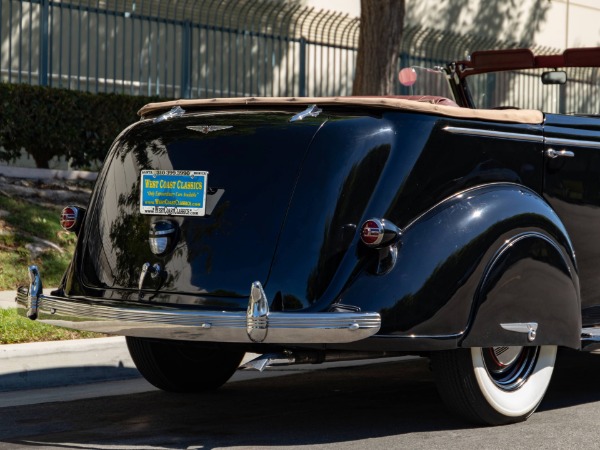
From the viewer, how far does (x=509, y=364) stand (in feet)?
18.2

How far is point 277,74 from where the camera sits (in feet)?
51.2

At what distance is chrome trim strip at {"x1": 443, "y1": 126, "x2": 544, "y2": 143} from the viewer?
17.2 ft

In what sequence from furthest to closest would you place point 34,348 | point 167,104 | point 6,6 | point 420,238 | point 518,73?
1. point 6,6
2. point 518,73
3. point 34,348
4. point 167,104
5. point 420,238

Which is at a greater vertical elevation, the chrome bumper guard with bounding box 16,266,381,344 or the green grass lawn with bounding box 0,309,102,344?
the chrome bumper guard with bounding box 16,266,381,344

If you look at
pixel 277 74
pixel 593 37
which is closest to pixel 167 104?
pixel 277 74

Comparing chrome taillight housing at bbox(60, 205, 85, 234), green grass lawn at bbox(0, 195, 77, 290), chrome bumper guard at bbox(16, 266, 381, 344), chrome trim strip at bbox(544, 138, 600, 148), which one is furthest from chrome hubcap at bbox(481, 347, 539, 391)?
green grass lawn at bbox(0, 195, 77, 290)

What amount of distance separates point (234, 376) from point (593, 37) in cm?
1864

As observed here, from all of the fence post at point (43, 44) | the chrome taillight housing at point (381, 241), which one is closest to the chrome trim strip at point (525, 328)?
the chrome taillight housing at point (381, 241)

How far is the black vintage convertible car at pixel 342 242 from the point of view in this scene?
488 centimetres

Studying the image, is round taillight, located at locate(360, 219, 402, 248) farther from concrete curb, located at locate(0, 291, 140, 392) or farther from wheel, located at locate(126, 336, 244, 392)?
concrete curb, located at locate(0, 291, 140, 392)

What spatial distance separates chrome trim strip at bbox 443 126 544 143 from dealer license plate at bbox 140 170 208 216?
1099 millimetres

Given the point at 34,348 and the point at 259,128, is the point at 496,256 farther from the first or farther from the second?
the point at 34,348

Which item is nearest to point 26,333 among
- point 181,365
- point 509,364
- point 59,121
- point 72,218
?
point 181,365

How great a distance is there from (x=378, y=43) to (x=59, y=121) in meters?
3.54
